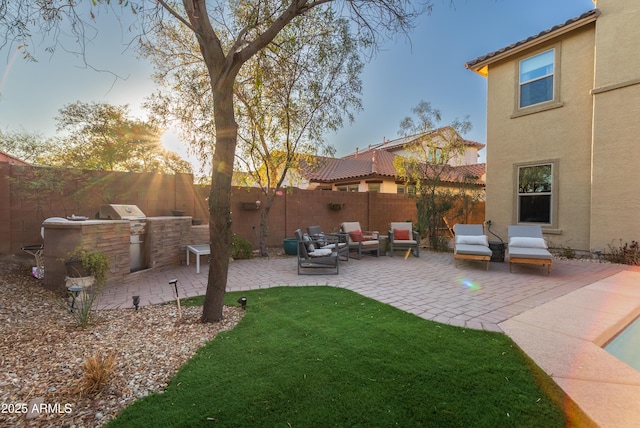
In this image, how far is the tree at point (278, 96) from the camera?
247 inches

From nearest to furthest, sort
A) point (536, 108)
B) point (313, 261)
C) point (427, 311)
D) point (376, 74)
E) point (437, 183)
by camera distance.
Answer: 1. point (427, 311)
2. point (313, 261)
3. point (376, 74)
4. point (536, 108)
5. point (437, 183)

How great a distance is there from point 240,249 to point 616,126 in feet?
31.2

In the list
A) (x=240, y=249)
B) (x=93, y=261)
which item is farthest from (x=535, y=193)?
(x=93, y=261)

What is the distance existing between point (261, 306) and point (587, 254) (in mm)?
8209

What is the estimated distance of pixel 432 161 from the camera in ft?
31.2

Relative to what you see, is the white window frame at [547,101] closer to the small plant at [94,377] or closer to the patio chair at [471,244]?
the patio chair at [471,244]

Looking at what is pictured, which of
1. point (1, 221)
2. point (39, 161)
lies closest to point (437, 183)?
point (1, 221)

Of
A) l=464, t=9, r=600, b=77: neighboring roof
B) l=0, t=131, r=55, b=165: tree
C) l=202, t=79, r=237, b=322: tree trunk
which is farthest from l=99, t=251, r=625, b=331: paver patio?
l=0, t=131, r=55, b=165: tree

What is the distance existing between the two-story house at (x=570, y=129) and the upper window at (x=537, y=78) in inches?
1.0

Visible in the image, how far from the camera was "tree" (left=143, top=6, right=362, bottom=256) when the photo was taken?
6.28 metres

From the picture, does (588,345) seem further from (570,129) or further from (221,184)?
(570,129)

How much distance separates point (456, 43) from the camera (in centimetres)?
553

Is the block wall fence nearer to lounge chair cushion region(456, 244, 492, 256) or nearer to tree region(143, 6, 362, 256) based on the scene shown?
tree region(143, 6, 362, 256)

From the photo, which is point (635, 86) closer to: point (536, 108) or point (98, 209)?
point (536, 108)
